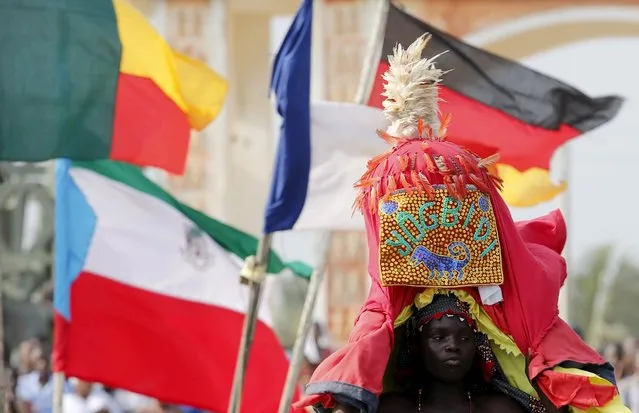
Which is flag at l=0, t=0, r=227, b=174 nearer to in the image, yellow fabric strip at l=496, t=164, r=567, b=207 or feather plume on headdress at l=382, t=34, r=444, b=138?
yellow fabric strip at l=496, t=164, r=567, b=207

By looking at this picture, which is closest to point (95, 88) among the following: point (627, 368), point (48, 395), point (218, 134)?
point (48, 395)

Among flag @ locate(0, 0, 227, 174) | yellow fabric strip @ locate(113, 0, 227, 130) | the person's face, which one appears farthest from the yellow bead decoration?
yellow fabric strip @ locate(113, 0, 227, 130)

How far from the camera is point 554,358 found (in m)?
5.85

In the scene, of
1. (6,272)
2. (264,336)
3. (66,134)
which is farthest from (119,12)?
(6,272)

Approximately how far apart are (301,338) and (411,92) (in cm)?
260

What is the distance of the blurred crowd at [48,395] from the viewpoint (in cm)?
1130

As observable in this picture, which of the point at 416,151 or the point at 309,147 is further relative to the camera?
the point at 309,147

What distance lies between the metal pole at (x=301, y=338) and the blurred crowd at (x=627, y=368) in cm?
Answer: 392

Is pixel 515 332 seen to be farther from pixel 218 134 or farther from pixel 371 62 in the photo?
pixel 218 134

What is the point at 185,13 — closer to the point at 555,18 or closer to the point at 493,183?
the point at 555,18

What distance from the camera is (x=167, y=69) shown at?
29.5 feet

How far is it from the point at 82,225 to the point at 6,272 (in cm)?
826

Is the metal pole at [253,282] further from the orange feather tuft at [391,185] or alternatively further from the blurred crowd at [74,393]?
the blurred crowd at [74,393]

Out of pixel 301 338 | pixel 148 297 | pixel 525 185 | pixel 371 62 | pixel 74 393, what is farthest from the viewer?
pixel 74 393
